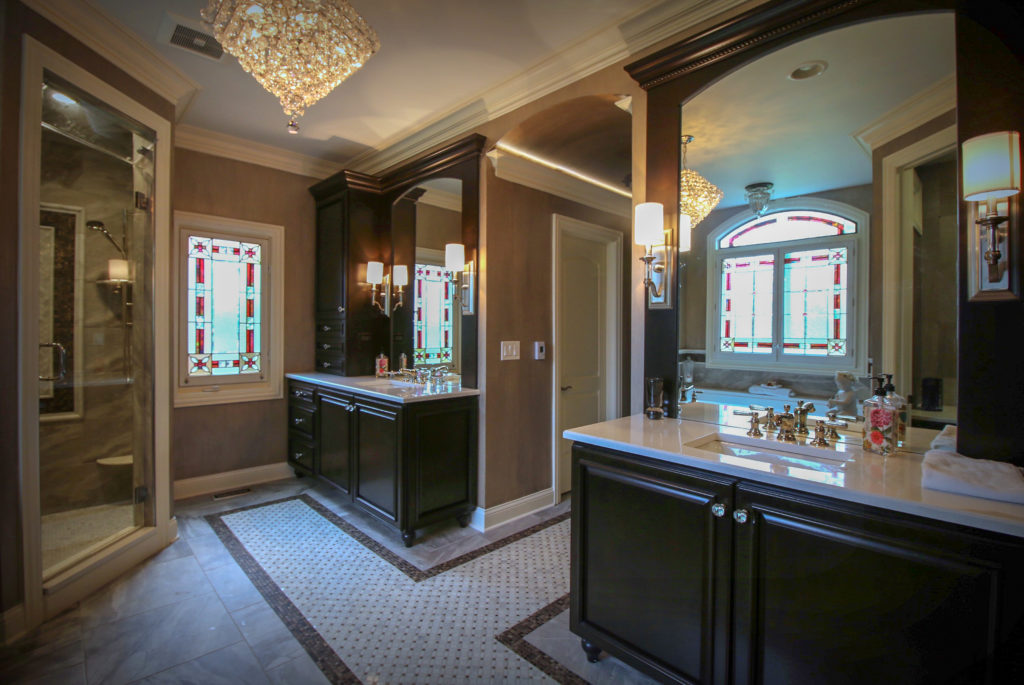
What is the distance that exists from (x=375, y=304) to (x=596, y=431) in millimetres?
2644

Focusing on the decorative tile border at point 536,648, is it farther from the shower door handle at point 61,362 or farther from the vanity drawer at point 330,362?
the shower door handle at point 61,362

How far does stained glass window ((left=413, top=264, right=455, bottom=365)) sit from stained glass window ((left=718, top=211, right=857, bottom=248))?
1919mm

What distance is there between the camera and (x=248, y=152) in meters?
3.79

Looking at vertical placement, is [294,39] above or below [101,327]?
above

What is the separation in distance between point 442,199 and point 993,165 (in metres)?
2.96

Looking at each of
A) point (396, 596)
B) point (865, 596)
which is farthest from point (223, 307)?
point (865, 596)

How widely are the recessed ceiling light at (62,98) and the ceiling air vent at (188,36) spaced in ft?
1.75

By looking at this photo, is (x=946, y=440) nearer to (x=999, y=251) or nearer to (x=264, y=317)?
(x=999, y=251)

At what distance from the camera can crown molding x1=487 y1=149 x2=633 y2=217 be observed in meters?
3.10

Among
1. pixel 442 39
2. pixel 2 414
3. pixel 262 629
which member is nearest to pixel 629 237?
pixel 442 39

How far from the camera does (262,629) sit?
201 centimetres

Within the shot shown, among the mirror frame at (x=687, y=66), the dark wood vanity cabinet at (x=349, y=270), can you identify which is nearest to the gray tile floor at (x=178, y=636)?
the mirror frame at (x=687, y=66)

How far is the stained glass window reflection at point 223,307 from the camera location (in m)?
3.66

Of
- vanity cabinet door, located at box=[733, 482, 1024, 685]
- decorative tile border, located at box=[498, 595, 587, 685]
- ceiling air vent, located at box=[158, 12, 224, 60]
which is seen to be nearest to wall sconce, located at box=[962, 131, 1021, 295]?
vanity cabinet door, located at box=[733, 482, 1024, 685]
